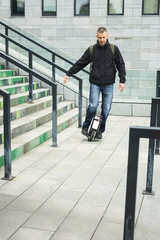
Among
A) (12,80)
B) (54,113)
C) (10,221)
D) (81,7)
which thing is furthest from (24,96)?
(81,7)

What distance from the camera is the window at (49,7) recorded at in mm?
14516

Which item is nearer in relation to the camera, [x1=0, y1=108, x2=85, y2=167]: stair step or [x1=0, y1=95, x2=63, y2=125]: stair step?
[x1=0, y1=108, x2=85, y2=167]: stair step

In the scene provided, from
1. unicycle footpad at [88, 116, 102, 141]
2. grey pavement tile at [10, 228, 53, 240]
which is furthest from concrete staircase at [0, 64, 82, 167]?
grey pavement tile at [10, 228, 53, 240]

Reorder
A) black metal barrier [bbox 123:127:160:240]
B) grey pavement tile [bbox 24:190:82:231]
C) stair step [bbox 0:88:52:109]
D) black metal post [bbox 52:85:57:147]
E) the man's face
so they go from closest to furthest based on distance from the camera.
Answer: black metal barrier [bbox 123:127:160:240] < grey pavement tile [bbox 24:190:82:231] < black metal post [bbox 52:85:57:147] < the man's face < stair step [bbox 0:88:52:109]

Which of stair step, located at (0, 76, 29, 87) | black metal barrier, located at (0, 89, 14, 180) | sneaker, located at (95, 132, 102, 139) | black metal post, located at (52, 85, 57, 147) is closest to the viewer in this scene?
black metal barrier, located at (0, 89, 14, 180)

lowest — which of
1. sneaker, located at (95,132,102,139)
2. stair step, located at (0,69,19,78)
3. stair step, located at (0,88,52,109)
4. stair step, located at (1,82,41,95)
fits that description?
sneaker, located at (95,132,102,139)

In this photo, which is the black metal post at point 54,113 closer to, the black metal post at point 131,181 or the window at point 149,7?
the black metal post at point 131,181

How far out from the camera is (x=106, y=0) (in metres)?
14.0

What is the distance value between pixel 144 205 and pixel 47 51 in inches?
283

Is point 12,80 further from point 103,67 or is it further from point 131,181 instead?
point 131,181

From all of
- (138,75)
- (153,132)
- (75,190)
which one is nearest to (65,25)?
(138,75)

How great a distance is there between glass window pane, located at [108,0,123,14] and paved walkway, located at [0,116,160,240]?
9.22 m

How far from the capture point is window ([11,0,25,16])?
14828 millimetres

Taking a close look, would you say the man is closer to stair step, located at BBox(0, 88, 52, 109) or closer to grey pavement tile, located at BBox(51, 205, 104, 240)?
stair step, located at BBox(0, 88, 52, 109)
